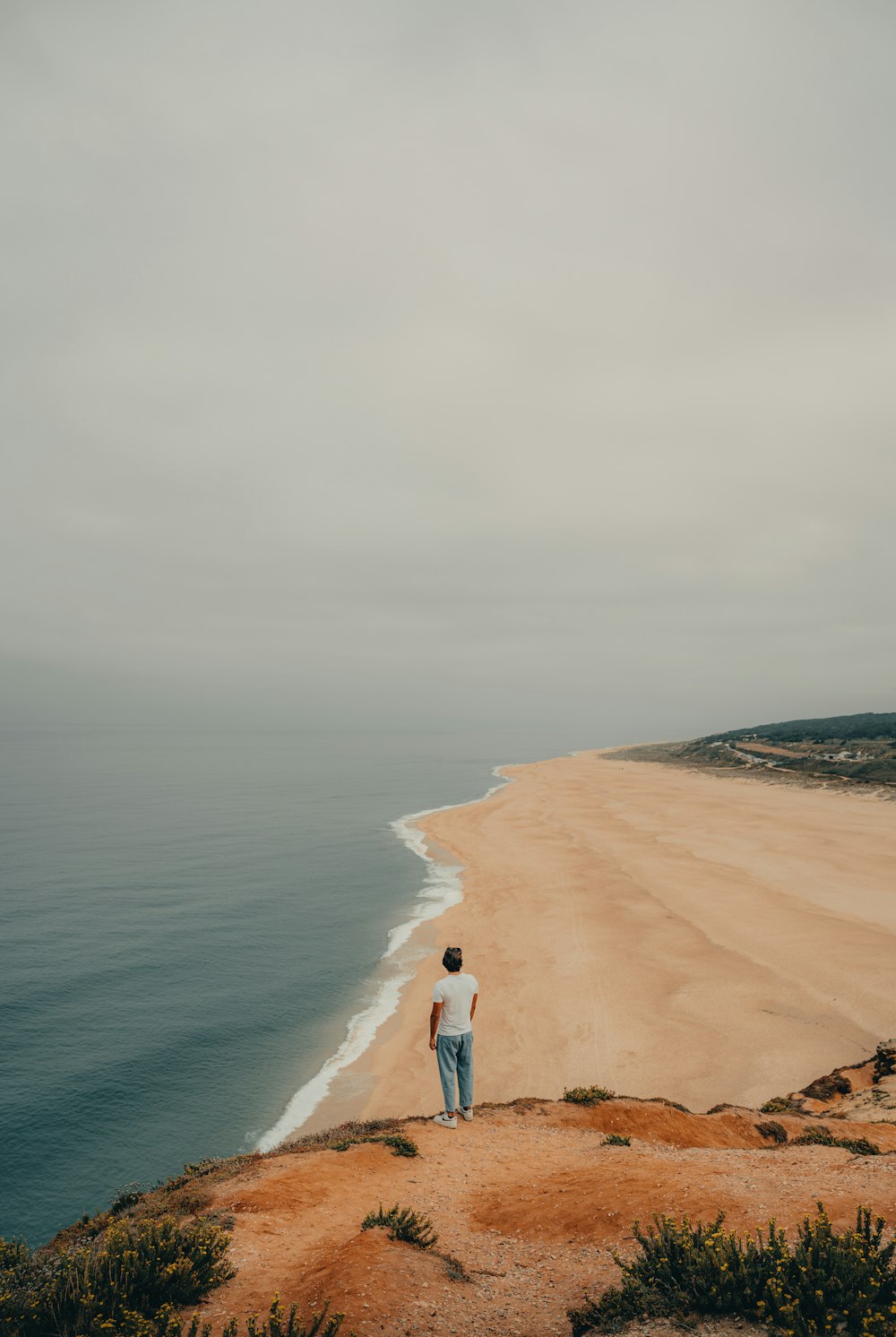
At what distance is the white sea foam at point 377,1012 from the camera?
16562mm

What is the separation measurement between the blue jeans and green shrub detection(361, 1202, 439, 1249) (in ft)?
9.03

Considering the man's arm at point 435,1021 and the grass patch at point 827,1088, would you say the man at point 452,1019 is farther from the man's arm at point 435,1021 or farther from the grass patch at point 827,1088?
the grass patch at point 827,1088

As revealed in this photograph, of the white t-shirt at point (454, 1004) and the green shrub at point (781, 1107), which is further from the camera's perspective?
the green shrub at point (781, 1107)

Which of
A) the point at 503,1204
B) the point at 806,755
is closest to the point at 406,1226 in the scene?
the point at 503,1204

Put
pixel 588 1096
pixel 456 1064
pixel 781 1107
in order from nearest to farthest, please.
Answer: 1. pixel 456 1064
2. pixel 588 1096
3. pixel 781 1107

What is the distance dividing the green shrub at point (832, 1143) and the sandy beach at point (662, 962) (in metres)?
5.11

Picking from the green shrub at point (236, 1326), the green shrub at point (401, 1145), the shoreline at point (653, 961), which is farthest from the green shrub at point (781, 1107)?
the green shrub at point (236, 1326)

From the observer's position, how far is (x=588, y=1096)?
42.8 feet

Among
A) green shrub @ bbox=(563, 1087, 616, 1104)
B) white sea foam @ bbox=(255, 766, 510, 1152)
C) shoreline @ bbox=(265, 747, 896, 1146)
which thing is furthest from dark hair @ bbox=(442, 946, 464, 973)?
white sea foam @ bbox=(255, 766, 510, 1152)

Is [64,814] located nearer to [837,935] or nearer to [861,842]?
[837,935]

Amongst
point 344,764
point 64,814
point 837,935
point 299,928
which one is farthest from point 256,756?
point 837,935

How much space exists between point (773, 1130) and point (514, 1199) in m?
6.43

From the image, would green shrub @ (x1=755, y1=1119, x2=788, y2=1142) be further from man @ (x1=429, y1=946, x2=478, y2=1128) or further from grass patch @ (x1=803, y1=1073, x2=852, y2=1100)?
man @ (x1=429, y1=946, x2=478, y2=1128)

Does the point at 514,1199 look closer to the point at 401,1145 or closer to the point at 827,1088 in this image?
the point at 401,1145
